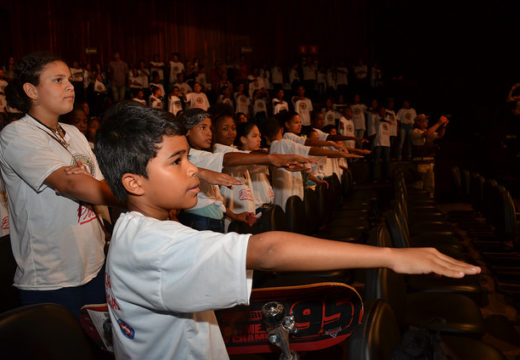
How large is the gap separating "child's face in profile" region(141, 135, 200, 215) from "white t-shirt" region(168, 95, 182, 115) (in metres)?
9.05

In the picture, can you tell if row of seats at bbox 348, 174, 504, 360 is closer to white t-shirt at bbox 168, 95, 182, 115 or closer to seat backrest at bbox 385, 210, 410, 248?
seat backrest at bbox 385, 210, 410, 248

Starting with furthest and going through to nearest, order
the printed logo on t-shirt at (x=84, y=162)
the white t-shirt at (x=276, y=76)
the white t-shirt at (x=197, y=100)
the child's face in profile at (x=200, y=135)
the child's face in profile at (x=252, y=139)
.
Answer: the white t-shirt at (x=276, y=76)
the white t-shirt at (x=197, y=100)
the child's face in profile at (x=252, y=139)
the child's face in profile at (x=200, y=135)
the printed logo on t-shirt at (x=84, y=162)

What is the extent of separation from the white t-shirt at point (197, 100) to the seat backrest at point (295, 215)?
7.43 meters

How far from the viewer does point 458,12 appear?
13.0 meters

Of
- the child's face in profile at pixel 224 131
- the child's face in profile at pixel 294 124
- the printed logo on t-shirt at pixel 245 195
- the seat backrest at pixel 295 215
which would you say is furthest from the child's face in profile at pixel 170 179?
the child's face in profile at pixel 294 124

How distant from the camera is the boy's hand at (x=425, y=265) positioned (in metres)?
0.78

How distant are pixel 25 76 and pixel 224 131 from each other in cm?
186

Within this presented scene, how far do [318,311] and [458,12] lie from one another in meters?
14.2

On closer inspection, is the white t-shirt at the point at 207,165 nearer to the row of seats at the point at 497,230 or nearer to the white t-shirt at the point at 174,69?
the row of seats at the point at 497,230

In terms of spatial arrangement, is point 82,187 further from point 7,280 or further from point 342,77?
point 342,77

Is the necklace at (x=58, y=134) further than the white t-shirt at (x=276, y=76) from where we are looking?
No

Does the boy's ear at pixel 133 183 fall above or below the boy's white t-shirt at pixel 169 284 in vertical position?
above

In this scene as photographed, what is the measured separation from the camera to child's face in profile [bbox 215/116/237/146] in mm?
3301

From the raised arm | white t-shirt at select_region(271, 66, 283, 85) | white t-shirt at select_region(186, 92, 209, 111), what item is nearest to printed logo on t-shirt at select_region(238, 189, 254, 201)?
the raised arm
